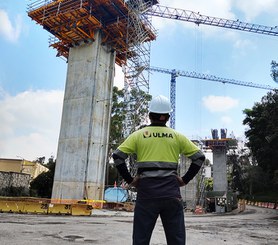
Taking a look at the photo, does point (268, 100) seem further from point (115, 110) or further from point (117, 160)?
point (117, 160)

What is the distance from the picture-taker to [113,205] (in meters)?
26.6

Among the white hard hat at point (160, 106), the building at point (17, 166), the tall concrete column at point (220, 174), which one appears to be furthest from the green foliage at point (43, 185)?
the white hard hat at point (160, 106)

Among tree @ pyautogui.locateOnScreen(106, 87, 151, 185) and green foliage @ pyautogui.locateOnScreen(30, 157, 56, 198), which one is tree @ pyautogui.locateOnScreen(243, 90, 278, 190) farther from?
green foliage @ pyautogui.locateOnScreen(30, 157, 56, 198)

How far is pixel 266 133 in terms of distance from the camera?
31.6 m

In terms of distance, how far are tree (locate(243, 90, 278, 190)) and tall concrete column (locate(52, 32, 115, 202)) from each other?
1525 centimetres

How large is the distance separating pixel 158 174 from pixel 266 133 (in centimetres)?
3118

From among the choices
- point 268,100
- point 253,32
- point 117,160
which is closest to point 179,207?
point 117,160

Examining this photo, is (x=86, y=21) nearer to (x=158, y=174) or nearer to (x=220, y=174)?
(x=158, y=174)

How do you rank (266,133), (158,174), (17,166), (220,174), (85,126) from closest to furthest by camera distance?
(158,174) < (85,126) < (266,133) < (220,174) < (17,166)

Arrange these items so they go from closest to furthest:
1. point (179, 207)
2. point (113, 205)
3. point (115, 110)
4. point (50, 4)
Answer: point (179, 207)
point (113, 205)
point (50, 4)
point (115, 110)

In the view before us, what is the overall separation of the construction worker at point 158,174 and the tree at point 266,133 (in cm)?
2738

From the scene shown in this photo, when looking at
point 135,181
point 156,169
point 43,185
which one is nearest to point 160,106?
point 156,169

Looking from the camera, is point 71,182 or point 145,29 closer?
point 71,182

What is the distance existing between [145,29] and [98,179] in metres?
17.3
